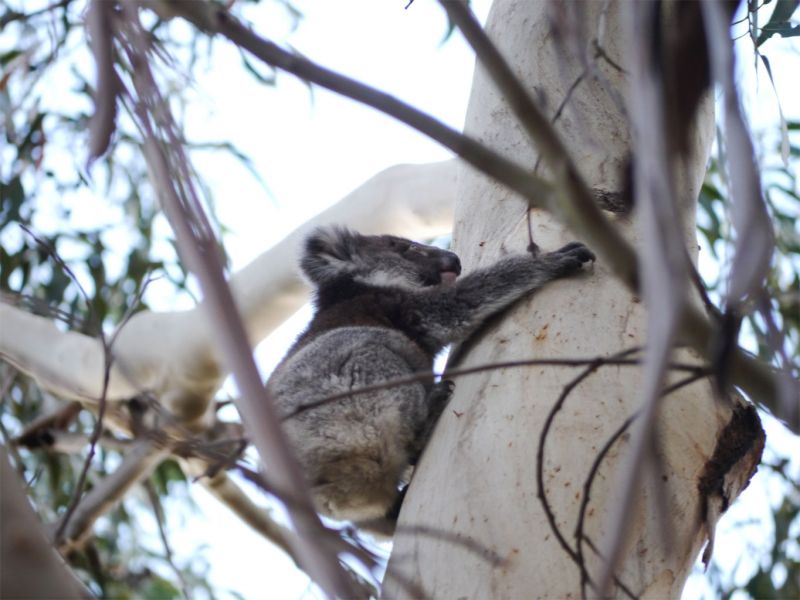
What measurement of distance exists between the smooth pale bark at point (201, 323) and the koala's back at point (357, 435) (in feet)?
4.16

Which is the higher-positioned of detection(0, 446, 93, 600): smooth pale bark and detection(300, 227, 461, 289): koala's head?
detection(300, 227, 461, 289): koala's head

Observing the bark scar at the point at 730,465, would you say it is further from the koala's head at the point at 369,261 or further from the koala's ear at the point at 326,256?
the koala's ear at the point at 326,256

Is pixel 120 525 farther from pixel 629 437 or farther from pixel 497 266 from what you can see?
pixel 629 437

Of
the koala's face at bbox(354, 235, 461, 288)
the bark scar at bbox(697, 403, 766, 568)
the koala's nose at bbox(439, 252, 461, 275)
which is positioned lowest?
the bark scar at bbox(697, 403, 766, 568)

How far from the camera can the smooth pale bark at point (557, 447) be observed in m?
1.32

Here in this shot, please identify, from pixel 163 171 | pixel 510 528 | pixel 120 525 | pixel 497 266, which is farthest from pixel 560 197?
pixel 120 525

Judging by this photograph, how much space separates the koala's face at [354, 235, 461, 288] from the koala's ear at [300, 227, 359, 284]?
0.13 ft

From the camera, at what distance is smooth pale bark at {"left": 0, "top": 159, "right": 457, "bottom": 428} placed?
337cm

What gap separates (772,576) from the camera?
3.44 meters

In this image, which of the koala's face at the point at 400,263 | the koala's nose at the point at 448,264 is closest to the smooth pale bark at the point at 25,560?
the koala's nose at the point at 448,264

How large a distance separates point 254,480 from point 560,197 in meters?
0.29

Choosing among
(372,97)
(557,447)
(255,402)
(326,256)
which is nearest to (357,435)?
(557,447)

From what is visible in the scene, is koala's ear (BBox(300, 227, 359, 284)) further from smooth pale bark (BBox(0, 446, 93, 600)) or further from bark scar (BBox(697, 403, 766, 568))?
smooth pale bark (BBox(0, 446, 93, 600))

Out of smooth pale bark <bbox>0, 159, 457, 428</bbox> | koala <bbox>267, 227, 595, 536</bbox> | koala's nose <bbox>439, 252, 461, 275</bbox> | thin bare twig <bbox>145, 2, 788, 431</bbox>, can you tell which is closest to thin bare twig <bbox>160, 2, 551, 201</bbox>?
thin bare twig <bbox>145, 2, 788, 431</bbox>
